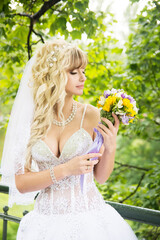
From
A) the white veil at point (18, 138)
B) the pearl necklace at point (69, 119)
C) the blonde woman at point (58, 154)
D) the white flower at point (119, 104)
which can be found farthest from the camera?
the pearl necklace at point (69, 119)

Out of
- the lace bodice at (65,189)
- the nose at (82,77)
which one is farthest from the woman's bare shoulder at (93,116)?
the nose at (82,77)

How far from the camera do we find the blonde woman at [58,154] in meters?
1.75

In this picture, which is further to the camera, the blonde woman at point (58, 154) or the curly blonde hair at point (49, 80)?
the curly blonde hair at point (49, 80)

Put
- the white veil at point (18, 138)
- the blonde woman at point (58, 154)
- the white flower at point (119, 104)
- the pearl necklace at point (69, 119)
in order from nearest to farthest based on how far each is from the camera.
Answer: the white flower at point (119, 104), the blonde woman at point (58, 154), the white veil at point (18, 138), the pearl necklace at point (69, 119)

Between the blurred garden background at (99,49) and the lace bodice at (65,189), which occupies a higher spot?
the blurred garden background at (99,49)

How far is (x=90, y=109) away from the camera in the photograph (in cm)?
208

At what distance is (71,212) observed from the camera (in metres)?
1.83

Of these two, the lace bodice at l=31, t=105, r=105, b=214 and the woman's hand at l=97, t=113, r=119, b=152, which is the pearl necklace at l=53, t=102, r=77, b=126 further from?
the woman's hand at l=97, t=113, r=119, b=152

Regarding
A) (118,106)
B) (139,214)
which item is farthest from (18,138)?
(139,214)

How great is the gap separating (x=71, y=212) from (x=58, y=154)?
0.40 metres

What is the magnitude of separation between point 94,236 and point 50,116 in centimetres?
84

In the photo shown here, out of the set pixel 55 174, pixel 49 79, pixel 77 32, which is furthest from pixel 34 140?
pixel 77 32

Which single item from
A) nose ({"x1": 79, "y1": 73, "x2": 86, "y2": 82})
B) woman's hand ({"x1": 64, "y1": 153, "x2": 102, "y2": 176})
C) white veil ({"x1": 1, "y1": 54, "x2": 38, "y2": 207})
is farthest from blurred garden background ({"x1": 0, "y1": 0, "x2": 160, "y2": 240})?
woman's hand ({"x1": 64, "y1": 153, "x2": 102, "y2": 176})

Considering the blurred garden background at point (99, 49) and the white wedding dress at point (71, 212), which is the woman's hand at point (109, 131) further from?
the blurred garden background at point (99, 49)
